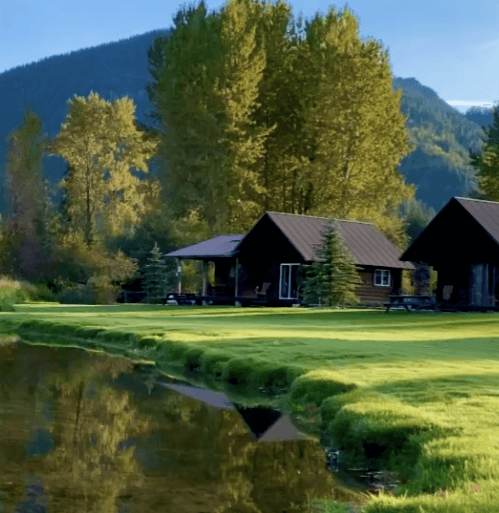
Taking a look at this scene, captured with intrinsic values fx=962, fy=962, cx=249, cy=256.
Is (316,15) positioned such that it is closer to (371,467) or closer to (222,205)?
(222,205)

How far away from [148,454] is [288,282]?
4394 cm

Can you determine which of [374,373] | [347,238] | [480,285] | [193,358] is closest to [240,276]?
[347,238]

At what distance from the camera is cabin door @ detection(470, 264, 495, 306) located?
4688cm

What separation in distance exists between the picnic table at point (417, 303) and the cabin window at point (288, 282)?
953 centimetres

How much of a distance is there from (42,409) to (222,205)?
48.6 meters

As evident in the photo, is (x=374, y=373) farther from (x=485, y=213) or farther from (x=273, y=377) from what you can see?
(x=485, y=213)

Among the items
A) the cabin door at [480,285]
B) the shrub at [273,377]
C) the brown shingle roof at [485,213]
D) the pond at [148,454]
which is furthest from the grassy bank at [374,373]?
the brown shingle roof at [485,213]

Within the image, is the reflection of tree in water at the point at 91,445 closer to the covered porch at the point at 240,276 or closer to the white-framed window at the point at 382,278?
the covered porch at the point at 240,276

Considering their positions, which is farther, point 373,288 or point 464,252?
point 373,288

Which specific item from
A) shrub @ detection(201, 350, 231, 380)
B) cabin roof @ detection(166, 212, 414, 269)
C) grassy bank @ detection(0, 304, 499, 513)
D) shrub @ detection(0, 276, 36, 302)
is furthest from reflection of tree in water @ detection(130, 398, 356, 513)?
shrub @ detection(0, 276, 36, 302)

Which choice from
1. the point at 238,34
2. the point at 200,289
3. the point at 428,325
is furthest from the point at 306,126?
the point at 428,325

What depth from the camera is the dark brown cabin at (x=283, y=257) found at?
5575 cm

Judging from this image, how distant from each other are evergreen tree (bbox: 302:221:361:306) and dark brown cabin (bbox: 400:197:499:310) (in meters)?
3.18

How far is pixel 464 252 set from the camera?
4797 centimetres
